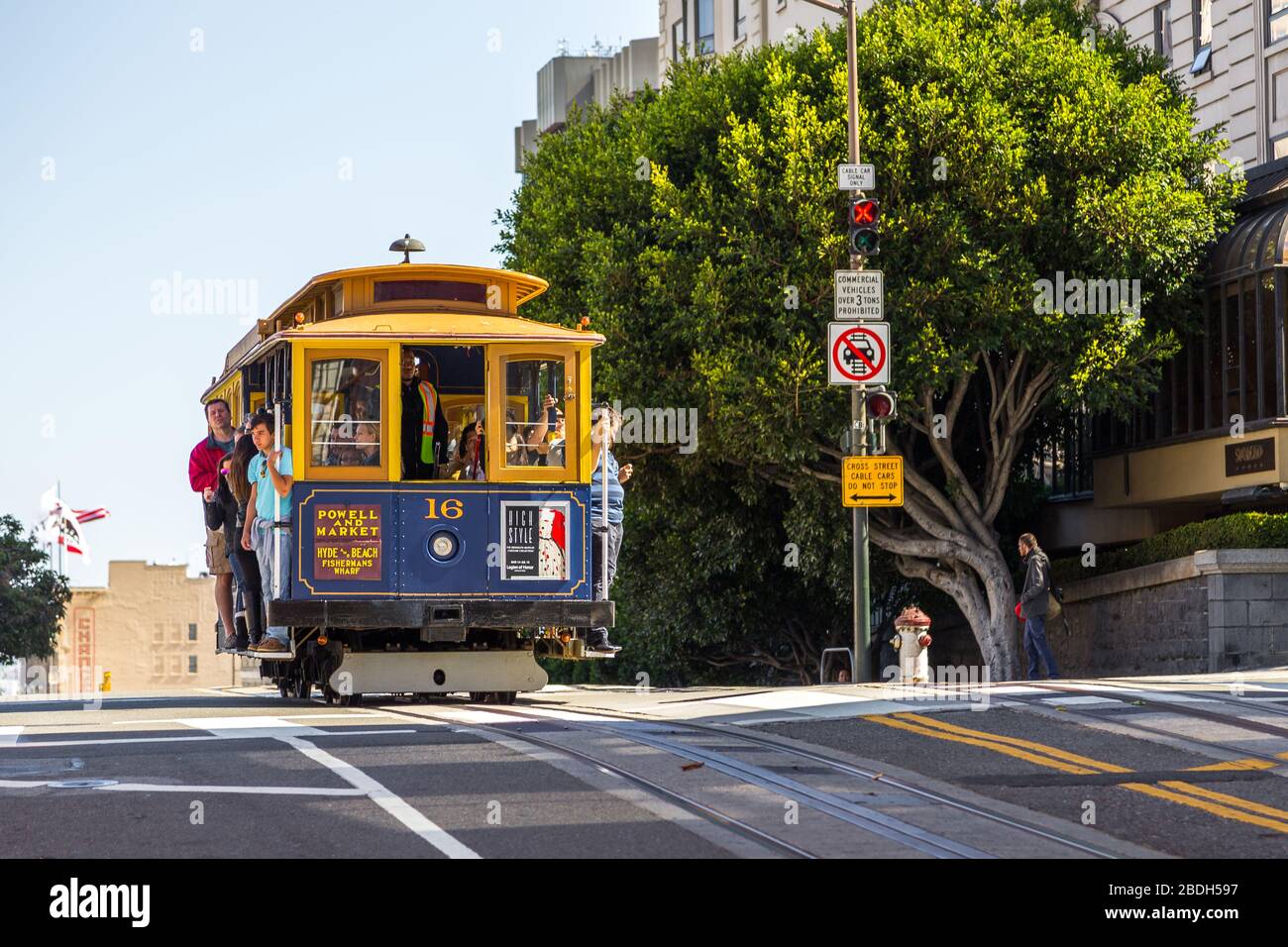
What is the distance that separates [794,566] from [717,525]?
62.6 inches

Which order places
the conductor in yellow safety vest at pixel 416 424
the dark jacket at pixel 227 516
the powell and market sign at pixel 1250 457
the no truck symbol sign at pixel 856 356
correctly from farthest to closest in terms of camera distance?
the powell and market sign at pixel 1250 457 < the no truck symbol sign at pixel 856 356 < the dark jacket at pixel 227 516 < the conductor in yellow safety vest at pixel 416 424

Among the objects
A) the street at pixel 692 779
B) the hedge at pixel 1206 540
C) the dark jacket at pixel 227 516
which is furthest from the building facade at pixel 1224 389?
the dark jacket at pixel 227 516

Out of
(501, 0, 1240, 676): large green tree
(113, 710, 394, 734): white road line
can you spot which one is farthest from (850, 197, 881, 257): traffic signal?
(113, 710, 394, 734): white road line

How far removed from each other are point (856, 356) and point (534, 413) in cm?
458

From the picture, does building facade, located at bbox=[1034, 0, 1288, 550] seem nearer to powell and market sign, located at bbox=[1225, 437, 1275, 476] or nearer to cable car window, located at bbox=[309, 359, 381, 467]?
powell and market sign, located at bbox=[1225, 437, 1275, 476]

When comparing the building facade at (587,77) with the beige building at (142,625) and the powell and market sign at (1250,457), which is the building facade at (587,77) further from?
the beige building at (142,625)

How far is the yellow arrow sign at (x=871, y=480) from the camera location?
21.2 metres

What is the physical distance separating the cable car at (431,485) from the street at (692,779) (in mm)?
1337

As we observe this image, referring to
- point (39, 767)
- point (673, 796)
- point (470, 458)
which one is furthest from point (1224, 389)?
point (39, 767)

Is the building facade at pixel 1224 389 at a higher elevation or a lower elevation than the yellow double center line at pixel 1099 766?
higher

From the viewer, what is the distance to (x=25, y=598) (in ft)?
218

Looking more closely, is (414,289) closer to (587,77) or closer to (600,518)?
(600,518)

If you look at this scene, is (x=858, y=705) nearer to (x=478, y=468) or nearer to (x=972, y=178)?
(x=478, y=468)
